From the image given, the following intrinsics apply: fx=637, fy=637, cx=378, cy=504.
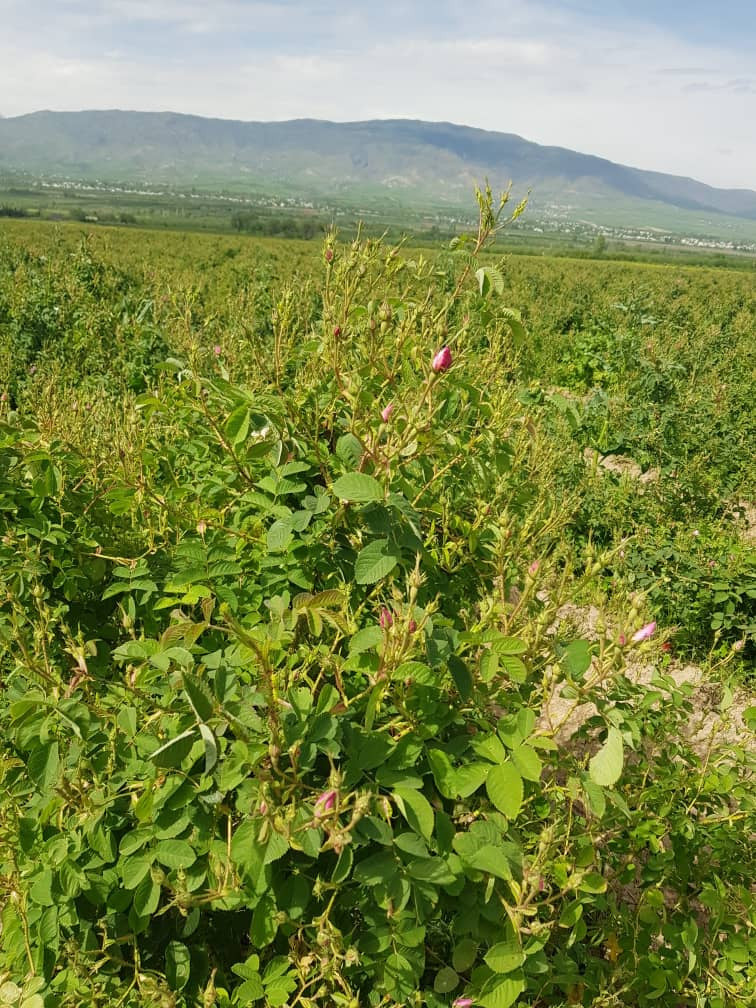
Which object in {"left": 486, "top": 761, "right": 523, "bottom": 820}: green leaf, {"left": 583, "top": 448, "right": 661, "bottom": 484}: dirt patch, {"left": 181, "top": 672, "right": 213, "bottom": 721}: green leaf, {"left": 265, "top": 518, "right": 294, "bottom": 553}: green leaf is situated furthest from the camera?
{"left": 583, "top": 448, "right": 661, "bottom": 484}: dirt patch

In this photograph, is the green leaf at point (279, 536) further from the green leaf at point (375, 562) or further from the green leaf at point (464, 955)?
the green leaf at point (464, 955)

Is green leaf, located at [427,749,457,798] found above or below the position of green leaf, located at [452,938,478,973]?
above

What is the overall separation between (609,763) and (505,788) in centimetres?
21

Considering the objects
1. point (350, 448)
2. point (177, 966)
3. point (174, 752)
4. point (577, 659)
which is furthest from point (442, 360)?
point (177, 966)

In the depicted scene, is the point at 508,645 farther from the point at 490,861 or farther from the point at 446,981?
the point at 446,981

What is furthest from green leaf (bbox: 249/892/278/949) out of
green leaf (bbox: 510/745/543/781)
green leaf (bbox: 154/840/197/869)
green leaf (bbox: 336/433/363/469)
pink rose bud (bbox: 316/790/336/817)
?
green leaf (bbox: 336/433/363/469)

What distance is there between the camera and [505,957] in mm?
1254

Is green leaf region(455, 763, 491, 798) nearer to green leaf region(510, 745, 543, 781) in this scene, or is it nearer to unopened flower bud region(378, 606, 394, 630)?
green leaf region(510, 745, 543, 781)

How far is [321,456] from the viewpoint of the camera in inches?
73.1

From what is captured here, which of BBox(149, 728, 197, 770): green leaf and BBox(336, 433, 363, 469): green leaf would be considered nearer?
BBox(149, 728, 197, 770): green leaf

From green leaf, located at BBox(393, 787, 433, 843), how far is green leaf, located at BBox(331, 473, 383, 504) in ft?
1.94

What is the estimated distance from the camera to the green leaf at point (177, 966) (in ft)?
4.49

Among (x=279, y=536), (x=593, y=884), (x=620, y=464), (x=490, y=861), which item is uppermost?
(x=279, y=536)

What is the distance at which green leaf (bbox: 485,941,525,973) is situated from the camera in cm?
124
